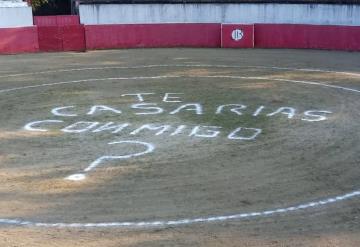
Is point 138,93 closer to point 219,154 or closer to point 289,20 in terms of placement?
point 219,154

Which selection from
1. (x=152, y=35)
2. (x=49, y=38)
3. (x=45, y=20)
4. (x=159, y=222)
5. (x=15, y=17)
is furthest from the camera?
(x=152, y=35)

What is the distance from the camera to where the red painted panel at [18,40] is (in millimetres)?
Result: 28453

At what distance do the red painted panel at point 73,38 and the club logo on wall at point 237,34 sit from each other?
26.0 feet

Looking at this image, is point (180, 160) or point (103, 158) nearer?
point (180, 160)

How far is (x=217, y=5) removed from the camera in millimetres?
30953

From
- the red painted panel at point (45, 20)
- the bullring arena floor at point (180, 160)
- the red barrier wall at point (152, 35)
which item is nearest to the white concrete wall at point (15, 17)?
the red painted panel at point (45, 20)

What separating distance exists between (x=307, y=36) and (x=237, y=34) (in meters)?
3.64

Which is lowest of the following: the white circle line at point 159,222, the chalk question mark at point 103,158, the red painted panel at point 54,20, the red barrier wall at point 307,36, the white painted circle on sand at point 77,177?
the white circle line at point 159,222

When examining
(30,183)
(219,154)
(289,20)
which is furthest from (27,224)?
(289,20)

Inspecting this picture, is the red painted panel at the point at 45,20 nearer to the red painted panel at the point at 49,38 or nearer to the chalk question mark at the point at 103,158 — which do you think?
the red painted panel at the point at 49,38

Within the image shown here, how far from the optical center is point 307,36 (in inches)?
1139

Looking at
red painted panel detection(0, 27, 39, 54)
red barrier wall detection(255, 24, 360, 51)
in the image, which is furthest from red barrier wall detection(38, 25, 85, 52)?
red barrier wall detection(255, 24, 360, 51)

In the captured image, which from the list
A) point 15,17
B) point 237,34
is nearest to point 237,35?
point 237,34

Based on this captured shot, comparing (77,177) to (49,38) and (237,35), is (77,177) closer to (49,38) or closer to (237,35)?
(49,38)
